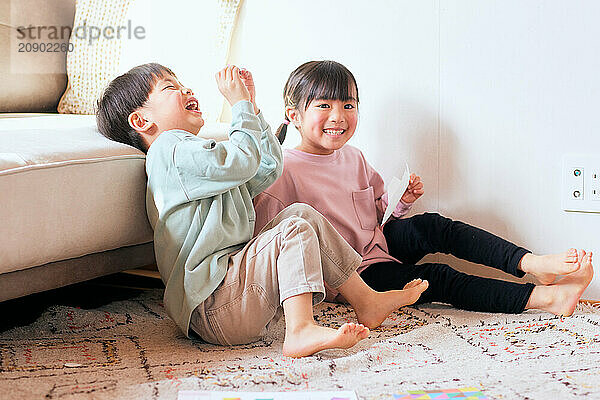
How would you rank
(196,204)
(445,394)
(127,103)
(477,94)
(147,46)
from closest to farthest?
1. (445,394)
2. (196,204)
3. (127,103)
4. (477,94)
5. (147,46)

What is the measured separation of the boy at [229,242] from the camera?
3.63ft

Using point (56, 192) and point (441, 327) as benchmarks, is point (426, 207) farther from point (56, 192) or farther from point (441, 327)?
point (56, 192)

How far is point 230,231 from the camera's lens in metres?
1.21

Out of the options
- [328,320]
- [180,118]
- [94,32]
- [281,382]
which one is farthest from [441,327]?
[94,32]

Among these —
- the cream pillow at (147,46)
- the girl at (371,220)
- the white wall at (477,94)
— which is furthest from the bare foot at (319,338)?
the cream pillow at (147,46)

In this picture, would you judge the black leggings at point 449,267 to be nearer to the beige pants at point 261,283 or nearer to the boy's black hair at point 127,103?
the beige pants at point 261,283

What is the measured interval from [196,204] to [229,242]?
0.09 metres

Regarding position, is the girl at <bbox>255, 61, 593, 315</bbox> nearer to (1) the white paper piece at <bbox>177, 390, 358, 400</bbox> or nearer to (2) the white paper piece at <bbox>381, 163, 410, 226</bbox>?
(2) the white paper piece at <bbox>381, 163, 410, 226</bbox>

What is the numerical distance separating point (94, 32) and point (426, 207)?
956 millimetres

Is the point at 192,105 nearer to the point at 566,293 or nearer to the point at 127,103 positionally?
the point at 127,103

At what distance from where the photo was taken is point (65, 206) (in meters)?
1.12

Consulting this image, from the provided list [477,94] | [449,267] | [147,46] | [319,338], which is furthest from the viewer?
[147,46]

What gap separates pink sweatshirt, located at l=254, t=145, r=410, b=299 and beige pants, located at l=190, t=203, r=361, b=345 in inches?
11.5

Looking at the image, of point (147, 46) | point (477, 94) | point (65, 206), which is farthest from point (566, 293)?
point (147, 46)
